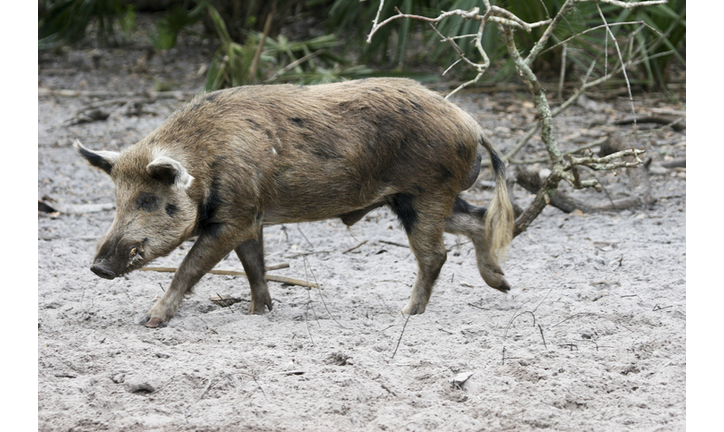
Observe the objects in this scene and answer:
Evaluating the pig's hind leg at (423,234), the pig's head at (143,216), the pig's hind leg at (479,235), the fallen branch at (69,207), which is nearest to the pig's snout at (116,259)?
the pig's head at (143,216)

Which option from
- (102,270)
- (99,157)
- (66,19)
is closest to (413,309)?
(102,270)

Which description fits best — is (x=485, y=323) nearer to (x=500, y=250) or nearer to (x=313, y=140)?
(x=500, y=250)

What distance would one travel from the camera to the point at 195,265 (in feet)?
13.7

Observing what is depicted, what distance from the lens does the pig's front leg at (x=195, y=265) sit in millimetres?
4133

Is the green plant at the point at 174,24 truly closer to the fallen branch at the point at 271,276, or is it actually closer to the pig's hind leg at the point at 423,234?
the fallen branch at the point at 271,276

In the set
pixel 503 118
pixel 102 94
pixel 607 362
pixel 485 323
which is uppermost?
pixel 607 362

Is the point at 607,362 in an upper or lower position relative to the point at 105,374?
upper

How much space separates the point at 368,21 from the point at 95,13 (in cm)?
417

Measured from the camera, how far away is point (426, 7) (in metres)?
9.27

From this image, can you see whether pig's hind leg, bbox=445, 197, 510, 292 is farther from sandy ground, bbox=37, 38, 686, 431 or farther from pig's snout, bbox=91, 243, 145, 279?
pig's snout, bbox=91, 243, 145, 279

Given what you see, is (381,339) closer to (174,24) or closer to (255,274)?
(255,274)

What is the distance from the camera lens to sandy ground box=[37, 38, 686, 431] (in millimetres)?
3008

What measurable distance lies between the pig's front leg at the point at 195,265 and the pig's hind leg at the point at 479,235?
1.40 metres

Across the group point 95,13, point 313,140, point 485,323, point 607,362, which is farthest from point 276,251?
point 95,13
